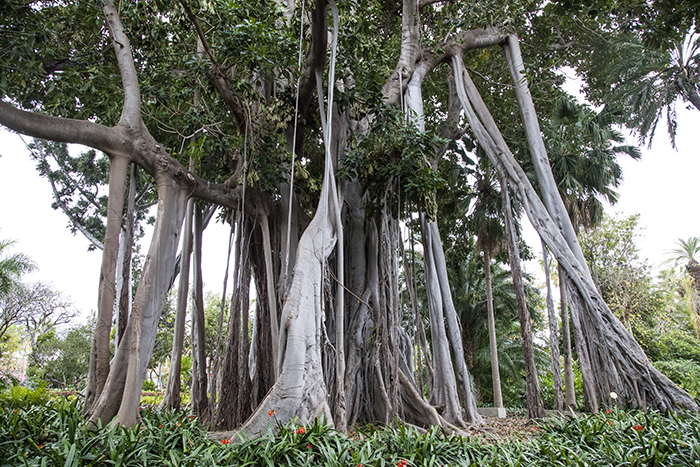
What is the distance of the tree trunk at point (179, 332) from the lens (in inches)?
209

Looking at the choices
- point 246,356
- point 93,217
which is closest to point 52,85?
point 246,356

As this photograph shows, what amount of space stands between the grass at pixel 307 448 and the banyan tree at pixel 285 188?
437 millimetres

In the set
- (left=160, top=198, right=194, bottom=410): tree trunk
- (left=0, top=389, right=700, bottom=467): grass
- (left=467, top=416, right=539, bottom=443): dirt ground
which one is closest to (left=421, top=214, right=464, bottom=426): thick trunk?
(left=467, top=416, right=539, bottom=443): dirt ground

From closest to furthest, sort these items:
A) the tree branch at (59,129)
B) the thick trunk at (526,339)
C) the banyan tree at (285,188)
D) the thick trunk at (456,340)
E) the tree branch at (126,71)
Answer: the tree branch at (59,129)
the banyan tree at (285,188)
the tree branch at (126,71)
the thick trunk at (526,339)
the thick trunk at (456,340)

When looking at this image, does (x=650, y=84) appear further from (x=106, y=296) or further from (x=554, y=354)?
(x=106, y=296)

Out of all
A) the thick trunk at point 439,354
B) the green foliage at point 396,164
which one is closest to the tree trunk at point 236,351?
the green foliage at point 396,164

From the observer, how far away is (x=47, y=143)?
12008mm

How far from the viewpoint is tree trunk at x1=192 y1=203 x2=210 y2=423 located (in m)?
5.43

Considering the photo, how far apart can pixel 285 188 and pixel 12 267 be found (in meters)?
13.7

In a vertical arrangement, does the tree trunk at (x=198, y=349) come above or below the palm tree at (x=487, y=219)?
below

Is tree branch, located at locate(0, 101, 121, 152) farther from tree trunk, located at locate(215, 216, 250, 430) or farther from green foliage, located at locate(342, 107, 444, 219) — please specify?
green foliage, located at locate(342, 107, 444, 219)

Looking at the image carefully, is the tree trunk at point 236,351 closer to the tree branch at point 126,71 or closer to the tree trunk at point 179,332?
the tree trunk at point 179,332

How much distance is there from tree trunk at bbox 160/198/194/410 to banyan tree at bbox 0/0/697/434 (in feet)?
0.39

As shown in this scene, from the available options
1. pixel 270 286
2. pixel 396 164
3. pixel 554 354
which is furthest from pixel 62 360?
pixel 554 354
